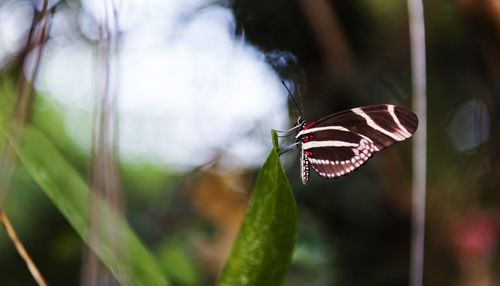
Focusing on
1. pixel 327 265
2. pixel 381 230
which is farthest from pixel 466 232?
pixel 327 265

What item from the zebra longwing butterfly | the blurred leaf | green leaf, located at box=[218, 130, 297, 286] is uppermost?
the zebra longwing butterfly

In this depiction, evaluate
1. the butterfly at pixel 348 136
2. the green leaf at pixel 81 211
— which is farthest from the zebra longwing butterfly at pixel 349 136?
the green leaf at pixel 81 211

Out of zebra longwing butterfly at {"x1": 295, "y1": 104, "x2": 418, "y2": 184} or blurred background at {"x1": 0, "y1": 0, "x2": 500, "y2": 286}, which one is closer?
zebra longwing butterfly at {"x1": 295, "y1": 104, "x2": 418, "y2": 184}

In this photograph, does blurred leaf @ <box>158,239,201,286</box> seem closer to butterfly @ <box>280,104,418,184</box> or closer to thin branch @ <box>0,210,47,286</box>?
thin branch @ <box>0,210,47,286</box>

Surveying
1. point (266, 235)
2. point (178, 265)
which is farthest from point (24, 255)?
point (178, 265)

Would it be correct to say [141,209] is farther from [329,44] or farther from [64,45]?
[329,44]

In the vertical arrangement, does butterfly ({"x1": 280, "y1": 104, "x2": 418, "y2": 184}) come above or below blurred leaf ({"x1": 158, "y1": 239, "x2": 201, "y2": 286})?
above

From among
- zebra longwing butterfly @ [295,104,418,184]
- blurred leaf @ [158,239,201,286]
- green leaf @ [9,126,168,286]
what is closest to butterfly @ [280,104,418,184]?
zebra longwing butterfly @ [295,104,418,184]
